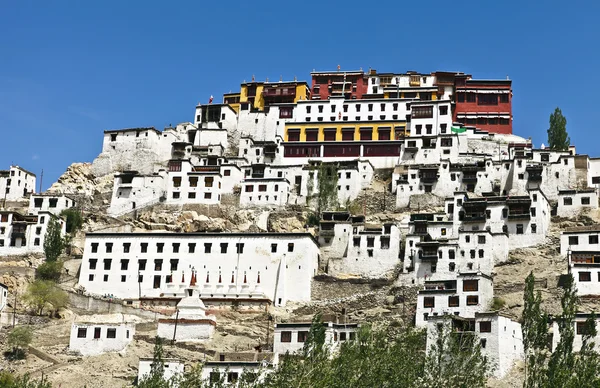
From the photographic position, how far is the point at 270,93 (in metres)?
116

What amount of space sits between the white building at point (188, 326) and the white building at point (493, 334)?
15.1 meters

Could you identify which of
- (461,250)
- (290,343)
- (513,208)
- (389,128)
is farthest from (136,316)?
(389,128)

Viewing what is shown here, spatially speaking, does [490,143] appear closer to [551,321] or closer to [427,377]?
[551,321]

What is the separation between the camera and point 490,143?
103812 mm

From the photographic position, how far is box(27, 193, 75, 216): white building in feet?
315

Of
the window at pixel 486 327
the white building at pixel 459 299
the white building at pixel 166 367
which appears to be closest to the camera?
the white building at pixel 166 367

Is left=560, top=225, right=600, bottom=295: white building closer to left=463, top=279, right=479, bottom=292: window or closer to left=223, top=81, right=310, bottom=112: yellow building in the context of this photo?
left=463, top=279, right=479, bottom=292: window

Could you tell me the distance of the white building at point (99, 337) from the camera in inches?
2854

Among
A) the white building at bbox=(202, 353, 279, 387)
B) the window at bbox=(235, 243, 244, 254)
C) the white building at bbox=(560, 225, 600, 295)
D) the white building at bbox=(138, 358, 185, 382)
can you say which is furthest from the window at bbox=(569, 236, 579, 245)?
the white building at bbox=(138, 358, 185, 382)

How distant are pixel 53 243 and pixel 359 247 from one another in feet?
78.4

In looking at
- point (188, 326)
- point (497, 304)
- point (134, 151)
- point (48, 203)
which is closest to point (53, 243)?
point (48, 203)

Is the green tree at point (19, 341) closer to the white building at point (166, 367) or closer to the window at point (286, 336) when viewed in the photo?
the white building at point (166, 367)

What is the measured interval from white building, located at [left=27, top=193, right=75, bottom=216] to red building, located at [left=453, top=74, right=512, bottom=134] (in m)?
38.7

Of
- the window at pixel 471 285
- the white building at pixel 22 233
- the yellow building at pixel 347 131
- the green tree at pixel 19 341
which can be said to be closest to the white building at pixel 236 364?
the green tree at pixel 19 341
